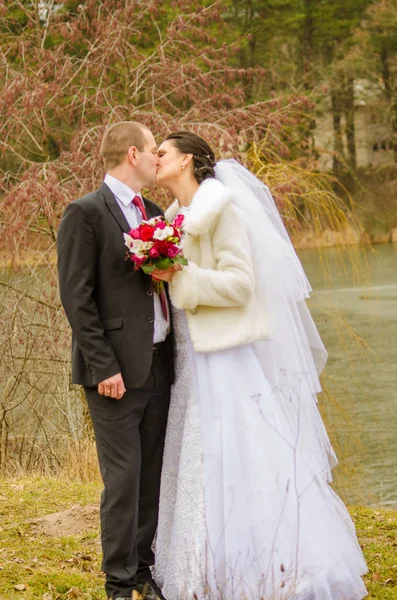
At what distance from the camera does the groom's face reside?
3.69 metres

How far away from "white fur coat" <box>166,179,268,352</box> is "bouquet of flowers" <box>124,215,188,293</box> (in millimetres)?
149

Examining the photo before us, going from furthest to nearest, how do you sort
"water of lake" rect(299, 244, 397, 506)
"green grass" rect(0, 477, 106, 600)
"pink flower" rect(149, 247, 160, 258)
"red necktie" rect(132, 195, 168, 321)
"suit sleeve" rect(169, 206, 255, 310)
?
"water of lake" rect(299, 244, 397, 506)
"green grass" rect(0, 477, 106, 600)
"red necktie" rect(132, 195, 168, 321)
"suit sleeve" rect(169, 206, 255, 310)
"pink flower" rect(149, 247, 160, 258)

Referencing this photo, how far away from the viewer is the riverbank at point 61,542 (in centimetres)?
405

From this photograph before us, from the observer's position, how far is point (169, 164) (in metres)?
3.84

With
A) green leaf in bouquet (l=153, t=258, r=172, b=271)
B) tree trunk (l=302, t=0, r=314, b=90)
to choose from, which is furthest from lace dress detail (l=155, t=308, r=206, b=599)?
tree trunk (l=302, t=0, r=314, b=90)

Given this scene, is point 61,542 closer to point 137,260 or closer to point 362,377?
point 137,260

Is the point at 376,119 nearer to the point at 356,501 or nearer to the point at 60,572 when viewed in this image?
the point at 356,501

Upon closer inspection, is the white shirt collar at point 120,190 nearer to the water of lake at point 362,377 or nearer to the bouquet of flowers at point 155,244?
the bouquet of flowers at point 155,244

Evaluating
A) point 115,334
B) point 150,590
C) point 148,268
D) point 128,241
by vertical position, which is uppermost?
Answer: point 128,241

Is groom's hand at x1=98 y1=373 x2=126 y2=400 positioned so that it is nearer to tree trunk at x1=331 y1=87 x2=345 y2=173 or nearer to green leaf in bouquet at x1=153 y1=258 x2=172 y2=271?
green leaf in bouquet at x1=153 y1=258 x2=172 y2=271

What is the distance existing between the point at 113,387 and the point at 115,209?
2.35 ft

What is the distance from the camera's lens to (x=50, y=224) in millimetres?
7832

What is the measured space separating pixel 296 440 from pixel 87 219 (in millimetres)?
1198

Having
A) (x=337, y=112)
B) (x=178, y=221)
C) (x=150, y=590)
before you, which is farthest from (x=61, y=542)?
(x=337, y=112)
